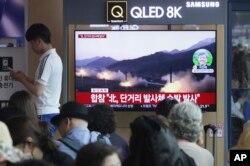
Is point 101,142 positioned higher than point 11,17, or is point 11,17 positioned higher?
point 11,17

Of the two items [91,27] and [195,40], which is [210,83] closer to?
[195,40]

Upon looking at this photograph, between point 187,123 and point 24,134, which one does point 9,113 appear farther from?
point 187,123

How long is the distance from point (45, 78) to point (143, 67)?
231cm

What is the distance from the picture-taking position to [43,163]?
103 inches

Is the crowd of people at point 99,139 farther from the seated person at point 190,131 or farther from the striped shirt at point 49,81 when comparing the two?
the striped shirt at point 49,81

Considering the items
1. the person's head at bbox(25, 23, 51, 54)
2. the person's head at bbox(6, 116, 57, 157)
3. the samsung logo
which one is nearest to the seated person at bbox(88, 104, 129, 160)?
the person's head at bbox(25, 23, 51, 54)

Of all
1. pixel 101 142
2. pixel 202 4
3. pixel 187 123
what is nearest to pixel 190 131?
pixel 187 123

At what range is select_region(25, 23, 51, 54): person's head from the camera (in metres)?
6.91

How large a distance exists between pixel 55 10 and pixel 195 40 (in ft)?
6.42

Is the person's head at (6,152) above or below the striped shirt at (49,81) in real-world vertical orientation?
below

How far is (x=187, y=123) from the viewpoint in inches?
187

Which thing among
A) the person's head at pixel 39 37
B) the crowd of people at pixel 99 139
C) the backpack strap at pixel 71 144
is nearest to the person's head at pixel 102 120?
the crowd of people at pixel 99 139

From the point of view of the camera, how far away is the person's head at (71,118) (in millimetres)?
5312

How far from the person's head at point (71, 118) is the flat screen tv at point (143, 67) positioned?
344 centimetres
